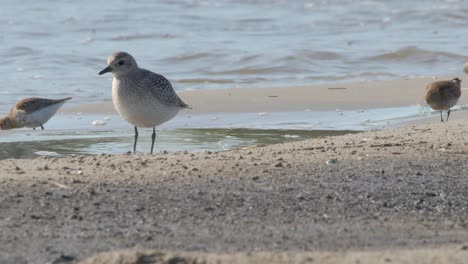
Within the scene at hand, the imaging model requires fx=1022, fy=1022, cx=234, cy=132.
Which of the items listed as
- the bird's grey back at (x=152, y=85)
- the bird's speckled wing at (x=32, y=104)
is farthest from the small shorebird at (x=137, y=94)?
the bird's speckled wing at (x=32, y=104)

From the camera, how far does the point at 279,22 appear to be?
23734 millimetres

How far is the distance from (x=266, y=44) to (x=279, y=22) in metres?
3.52

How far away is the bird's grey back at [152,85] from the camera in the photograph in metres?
10.3

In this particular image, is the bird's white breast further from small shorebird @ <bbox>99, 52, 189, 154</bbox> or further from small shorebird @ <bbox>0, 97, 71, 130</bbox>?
small shorebird @ <bbox>0, 97, 71, 130</bbox>

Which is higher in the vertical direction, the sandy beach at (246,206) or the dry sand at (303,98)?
the dry sand at (303,98)

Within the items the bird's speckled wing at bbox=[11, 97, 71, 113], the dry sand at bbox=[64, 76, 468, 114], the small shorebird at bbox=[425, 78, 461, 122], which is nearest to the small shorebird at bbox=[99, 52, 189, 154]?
the bird's speckled wing at bbox=[11, 97, 71, 113]

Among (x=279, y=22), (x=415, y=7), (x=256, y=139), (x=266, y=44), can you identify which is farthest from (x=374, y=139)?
(x=415, y=7)

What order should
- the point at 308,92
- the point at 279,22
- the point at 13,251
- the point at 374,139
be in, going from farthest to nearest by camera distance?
the point at 279,22 < the point at 308,92 < the point at 374,139 < the point at 13,251

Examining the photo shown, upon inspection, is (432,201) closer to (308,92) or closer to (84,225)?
(84,225)

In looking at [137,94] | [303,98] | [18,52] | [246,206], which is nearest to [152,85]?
[137,94]

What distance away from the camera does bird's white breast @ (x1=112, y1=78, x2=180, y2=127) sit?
33.5 ft

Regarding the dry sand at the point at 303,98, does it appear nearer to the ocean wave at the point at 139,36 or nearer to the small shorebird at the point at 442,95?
the small shorebird at the point at 442,95

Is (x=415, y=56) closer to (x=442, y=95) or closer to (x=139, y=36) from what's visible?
(x=139, y=36)

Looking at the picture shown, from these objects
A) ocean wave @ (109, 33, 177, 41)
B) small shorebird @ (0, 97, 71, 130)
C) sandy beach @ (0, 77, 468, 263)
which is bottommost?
sandy beach @ (0, 77, 468, 263)
